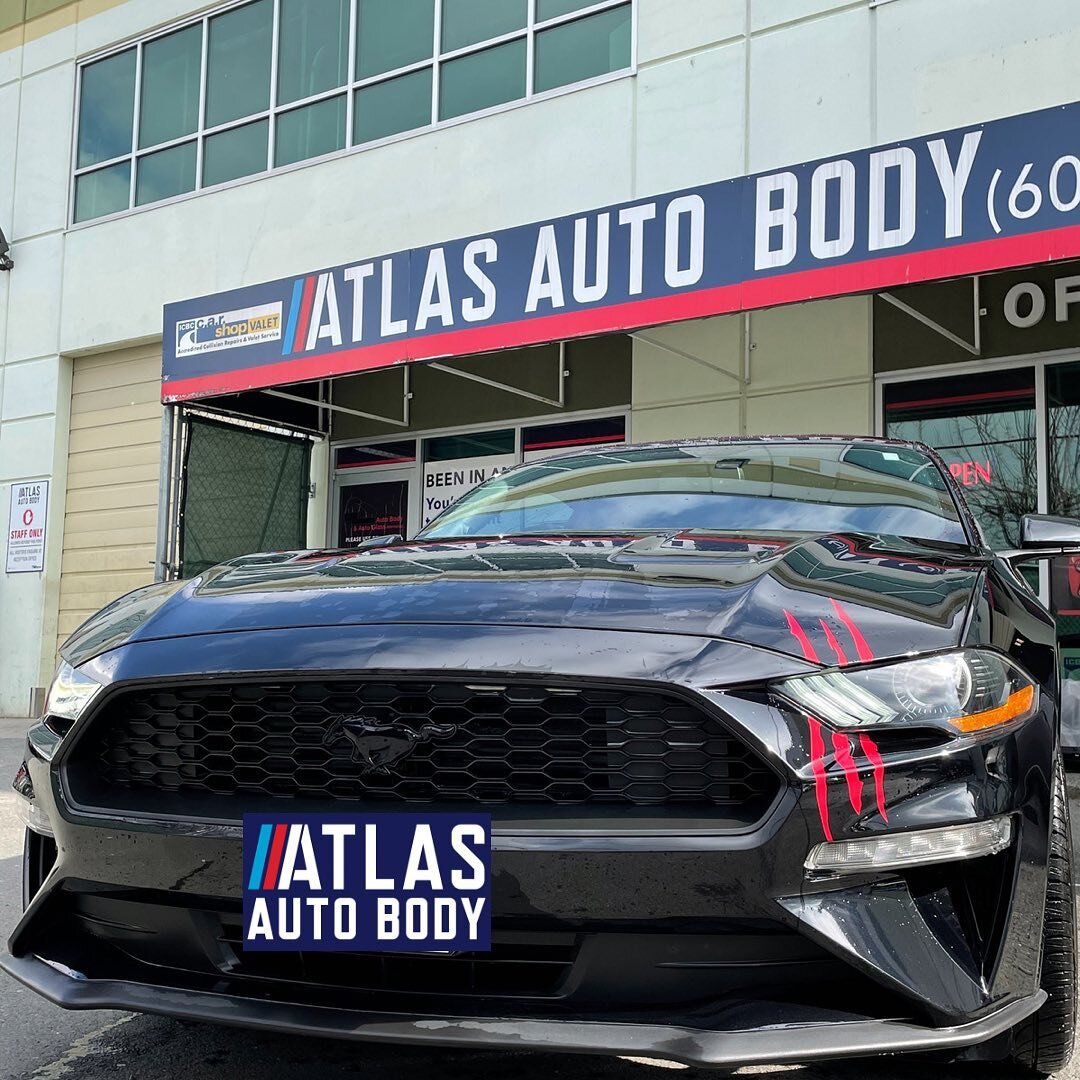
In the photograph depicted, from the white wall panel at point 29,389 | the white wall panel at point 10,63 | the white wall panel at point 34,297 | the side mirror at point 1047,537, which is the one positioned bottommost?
the side mirror at point 1047,537

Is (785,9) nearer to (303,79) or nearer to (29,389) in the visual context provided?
(303,79)

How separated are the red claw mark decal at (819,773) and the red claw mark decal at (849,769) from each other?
23mm

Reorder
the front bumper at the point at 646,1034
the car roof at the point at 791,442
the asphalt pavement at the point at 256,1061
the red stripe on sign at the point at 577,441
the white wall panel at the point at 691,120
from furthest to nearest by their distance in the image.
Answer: the red stripe on sign at the point at 577,441 < the white wall panel at the point at 691,120 < the car roof at the point at 791,442 < the asphalt pavement at the point at 256,1061 < the front bumper at the point at 646,1034

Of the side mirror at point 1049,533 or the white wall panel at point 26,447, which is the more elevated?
the white wall panel at point 26,447

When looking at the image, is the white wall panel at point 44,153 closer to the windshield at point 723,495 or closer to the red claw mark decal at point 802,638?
the windshield at point 723,495

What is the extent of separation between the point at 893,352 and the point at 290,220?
5653 millimetres

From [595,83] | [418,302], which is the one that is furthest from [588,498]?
[595,83]

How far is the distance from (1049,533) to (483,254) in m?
5.01

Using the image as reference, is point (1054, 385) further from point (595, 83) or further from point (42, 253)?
point (42, 253)

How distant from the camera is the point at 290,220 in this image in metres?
10.5

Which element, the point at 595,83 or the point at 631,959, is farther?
the point at 595,83

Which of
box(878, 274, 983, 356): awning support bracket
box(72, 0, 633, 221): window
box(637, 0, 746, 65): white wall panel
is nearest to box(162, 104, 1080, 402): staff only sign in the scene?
box(878, 274, 983, 356): awning support bracket

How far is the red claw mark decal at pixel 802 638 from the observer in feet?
5.44

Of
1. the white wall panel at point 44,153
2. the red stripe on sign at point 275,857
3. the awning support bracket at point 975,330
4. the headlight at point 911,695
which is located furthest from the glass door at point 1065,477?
the white wall panel at point 44,153
